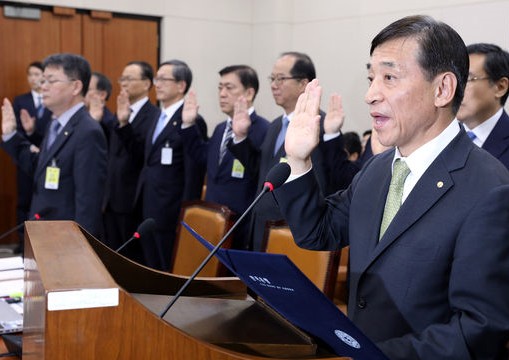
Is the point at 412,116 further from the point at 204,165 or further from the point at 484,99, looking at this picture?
the point at 204,165

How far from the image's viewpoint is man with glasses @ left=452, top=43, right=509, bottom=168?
9.64ft

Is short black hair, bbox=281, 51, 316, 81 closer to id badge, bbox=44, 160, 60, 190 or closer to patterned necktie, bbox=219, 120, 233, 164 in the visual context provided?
patterned necktie, bbox=219, 120, 233, 164

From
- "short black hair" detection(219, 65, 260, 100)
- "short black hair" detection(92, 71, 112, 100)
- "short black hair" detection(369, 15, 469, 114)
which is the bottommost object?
"short black hair" detection(92, 71, 112, 100)

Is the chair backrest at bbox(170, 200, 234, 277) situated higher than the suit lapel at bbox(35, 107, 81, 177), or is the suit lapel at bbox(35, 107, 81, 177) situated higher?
the suit lapel at bbox(35, 107, 81, 177)

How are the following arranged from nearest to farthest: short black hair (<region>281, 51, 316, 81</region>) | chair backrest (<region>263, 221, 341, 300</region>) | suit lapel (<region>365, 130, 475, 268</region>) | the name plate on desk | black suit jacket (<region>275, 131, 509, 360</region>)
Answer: the name plate on desk → black suit jacket (<region>275, 131, 509, 360</region>) → suit lapel (<region>365, 130, 475, 268</region>) → chair backrest (<region>263, 221, 341, 300</region>) → short black hair (<region>281, 51, 316, 81</region>)

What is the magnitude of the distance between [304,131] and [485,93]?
5.89ft

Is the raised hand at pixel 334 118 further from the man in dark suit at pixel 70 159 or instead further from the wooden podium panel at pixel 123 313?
the wooden podium panel at pixel 123 313

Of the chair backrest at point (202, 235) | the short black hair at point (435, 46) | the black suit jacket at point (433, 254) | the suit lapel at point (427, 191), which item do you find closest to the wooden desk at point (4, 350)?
the black suit jacket at point (433, 254)

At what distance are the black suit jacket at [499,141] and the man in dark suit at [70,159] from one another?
1918 mm

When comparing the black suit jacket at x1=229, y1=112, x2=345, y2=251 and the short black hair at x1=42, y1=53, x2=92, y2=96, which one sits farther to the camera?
the short black hair at x1=42, y1=53, x2=92, y2=96

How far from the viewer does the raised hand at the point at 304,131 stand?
1473 mm

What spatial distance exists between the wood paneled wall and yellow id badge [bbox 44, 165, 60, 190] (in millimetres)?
3375

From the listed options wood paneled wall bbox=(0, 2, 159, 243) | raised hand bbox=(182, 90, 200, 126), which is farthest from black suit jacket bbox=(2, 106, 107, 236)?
wood paneled wall bbox=(0, 2, 159, 243)

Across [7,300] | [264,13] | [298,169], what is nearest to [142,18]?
[264,13]
